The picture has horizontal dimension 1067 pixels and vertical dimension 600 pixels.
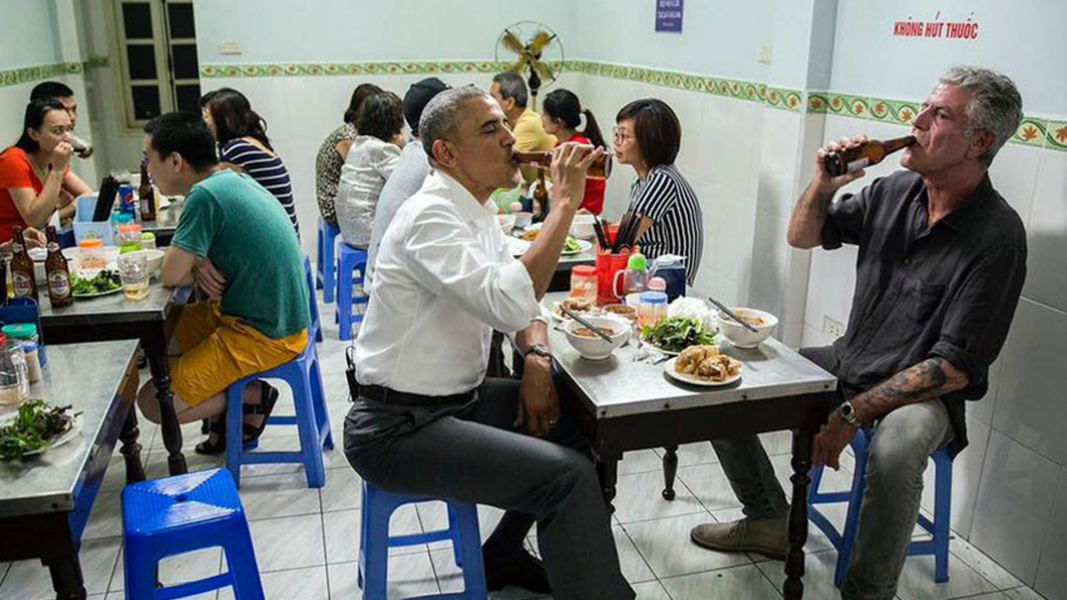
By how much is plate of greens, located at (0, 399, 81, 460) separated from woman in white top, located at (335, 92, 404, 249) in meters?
2.40

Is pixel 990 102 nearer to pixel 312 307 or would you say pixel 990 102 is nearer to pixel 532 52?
pixel 312 307

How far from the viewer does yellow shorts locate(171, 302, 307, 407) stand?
102 inches

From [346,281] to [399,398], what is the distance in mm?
2196

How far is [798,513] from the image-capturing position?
213cm

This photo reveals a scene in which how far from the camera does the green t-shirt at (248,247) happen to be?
2469 millimetres

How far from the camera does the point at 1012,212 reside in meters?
2.07

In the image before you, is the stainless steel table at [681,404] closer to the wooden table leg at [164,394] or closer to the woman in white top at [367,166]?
the wooden table leg at [164,394]

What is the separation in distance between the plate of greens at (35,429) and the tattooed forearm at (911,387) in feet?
5.76

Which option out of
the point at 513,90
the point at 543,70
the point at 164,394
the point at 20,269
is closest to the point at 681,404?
the point at 164,394

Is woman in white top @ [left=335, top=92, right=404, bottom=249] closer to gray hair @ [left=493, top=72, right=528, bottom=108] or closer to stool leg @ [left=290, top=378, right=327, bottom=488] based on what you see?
gray hair @ [left=493, top=72, right=528, bottom=108]

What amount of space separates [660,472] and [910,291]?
111cm

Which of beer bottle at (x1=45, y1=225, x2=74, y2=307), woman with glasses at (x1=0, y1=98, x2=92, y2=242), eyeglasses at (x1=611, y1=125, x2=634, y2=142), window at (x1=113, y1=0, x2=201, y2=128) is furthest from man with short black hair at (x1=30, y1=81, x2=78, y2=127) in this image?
window at (x1=113, y1=0, x2=201, y2=128)

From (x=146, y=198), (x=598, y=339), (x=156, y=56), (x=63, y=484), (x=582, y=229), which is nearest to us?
(x=63, y=484)

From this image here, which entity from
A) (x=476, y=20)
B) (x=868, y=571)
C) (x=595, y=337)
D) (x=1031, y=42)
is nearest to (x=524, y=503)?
(x=595, y=337)
